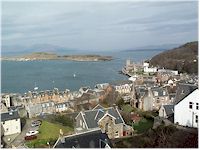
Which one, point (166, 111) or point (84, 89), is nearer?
point (166, 111)

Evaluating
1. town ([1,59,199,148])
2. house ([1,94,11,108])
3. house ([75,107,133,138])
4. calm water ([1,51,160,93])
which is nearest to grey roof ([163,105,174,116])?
town ([1,59,199,148])

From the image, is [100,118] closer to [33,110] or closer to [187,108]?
[187,108]

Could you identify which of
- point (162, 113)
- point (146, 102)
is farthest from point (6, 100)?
point (162, 113)

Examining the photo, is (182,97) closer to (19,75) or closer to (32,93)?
(19,75)

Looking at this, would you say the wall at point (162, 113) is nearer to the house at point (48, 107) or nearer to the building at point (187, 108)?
the building at point (187, 108)

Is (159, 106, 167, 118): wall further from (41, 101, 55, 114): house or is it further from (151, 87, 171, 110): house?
(41, 101, 55, 114): house

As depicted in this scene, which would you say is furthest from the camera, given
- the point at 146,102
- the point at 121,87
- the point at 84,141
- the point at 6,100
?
the point at 121,87
